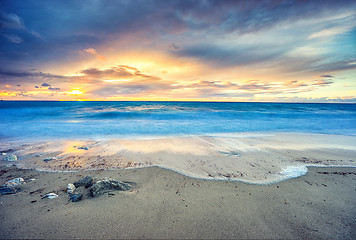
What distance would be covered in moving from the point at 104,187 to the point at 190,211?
2.00 m

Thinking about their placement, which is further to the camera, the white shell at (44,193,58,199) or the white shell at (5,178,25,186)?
the white shell at (5,178,25,186)

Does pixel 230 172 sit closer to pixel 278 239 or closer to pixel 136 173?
pixel 278 239

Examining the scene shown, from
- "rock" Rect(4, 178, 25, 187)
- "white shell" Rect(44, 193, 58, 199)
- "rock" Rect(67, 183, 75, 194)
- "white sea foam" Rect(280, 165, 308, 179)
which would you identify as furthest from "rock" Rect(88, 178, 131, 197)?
"white sea foam" Rect(280, 165, 308, 179)

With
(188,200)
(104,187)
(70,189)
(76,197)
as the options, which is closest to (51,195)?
(70,189)

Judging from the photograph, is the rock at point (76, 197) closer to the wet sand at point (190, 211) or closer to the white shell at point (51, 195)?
the wet sand at point (190, 211)

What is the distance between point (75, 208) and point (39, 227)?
52 cm

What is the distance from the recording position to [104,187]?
3.38m

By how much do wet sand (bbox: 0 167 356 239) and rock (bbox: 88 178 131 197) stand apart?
147mm

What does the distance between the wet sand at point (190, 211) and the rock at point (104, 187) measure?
0.48 feet

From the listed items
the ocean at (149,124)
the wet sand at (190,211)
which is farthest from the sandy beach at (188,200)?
the ocean at (149,124)

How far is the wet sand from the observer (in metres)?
2.42

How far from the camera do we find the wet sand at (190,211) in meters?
2.42

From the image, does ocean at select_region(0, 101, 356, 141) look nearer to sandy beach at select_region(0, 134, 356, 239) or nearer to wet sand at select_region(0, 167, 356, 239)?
sandy beach at select_region(0, 134, 356, 239)

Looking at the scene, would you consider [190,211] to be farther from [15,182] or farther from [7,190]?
[15,182]
